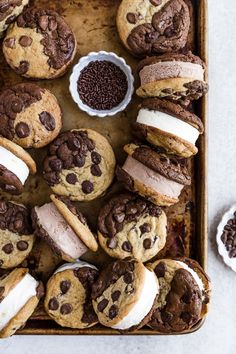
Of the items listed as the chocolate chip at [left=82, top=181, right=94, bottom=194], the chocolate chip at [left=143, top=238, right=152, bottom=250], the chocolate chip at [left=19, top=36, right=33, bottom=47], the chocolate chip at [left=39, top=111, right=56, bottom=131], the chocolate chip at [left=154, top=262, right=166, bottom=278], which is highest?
the chocolate chip at [left=19, top=36, right=33, bottom=47]

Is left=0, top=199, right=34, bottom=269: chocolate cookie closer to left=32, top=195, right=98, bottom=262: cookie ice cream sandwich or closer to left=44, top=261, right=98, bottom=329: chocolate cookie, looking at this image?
left=32, top=195, right=98, bottom=262: cookie ice cream sandwich

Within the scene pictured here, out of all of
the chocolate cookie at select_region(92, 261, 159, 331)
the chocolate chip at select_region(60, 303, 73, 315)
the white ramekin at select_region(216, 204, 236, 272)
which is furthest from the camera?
the white ramekin at select_region(216, 204, 236, 272)

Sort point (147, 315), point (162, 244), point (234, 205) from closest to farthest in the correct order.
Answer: point (147, 315)
point (162, 244)
point (234, 205)

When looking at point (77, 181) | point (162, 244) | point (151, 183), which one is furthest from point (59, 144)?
point (162, 244)

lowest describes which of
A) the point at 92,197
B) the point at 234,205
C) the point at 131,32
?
the point at 234,205

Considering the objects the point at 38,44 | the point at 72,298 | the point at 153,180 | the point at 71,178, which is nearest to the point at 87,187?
the point at 71,178

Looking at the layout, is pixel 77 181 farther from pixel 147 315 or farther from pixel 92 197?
pixel 147 315

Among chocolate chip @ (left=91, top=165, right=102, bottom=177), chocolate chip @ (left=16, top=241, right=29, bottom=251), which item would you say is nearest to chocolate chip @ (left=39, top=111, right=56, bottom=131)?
chocolate chip @ (left=91, top=165, right=102, bottom=177)

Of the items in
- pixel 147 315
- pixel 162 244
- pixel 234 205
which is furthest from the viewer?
pixel 234 205
